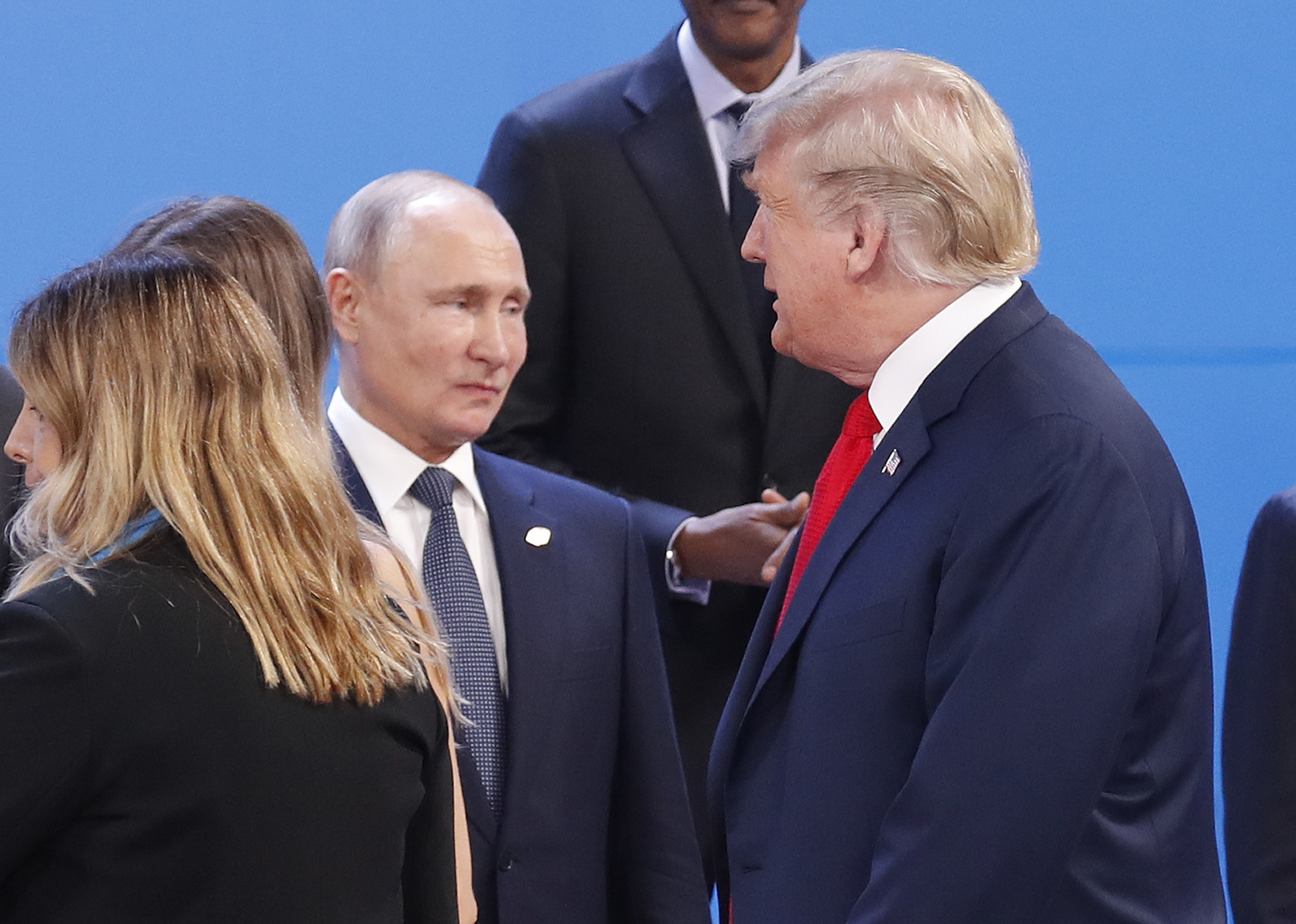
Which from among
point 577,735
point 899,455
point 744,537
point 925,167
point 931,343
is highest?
point 925,167

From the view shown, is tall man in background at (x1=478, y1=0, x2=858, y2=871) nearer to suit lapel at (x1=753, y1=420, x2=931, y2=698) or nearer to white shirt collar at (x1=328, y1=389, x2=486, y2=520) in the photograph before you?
white shirt collar at (x1=328, y1=389, x2=486, y2=520)

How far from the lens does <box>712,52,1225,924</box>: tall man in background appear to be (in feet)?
5.12

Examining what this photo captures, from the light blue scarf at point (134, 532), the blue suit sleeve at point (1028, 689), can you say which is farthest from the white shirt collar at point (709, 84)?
the light blue scarf at point (134, 532)

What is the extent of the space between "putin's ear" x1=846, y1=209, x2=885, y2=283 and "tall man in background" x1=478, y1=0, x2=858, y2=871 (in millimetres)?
866

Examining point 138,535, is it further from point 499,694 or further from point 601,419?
point 601,419

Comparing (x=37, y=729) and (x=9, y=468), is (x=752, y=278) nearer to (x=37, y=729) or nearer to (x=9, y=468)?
(x=9, y=468)

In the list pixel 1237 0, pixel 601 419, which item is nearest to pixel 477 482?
pixel 601 419

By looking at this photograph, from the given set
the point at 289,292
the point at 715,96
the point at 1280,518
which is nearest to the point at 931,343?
the point at 1280,518

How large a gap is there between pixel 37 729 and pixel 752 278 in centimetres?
161

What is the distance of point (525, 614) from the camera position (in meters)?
2.17

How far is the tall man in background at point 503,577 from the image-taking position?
2131mm

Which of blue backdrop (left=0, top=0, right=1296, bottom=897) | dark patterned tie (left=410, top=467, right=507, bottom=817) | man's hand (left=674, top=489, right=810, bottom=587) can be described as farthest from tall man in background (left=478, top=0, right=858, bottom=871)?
blue backdrop (left=0, top=0, right=1296, bottom=897)

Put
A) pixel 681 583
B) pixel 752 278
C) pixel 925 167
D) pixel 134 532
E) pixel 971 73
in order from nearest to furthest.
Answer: pixel 134 532, pixel 925 167, pixel 681 583, pixel 752 278, pixel 971 73

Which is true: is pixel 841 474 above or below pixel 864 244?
below
